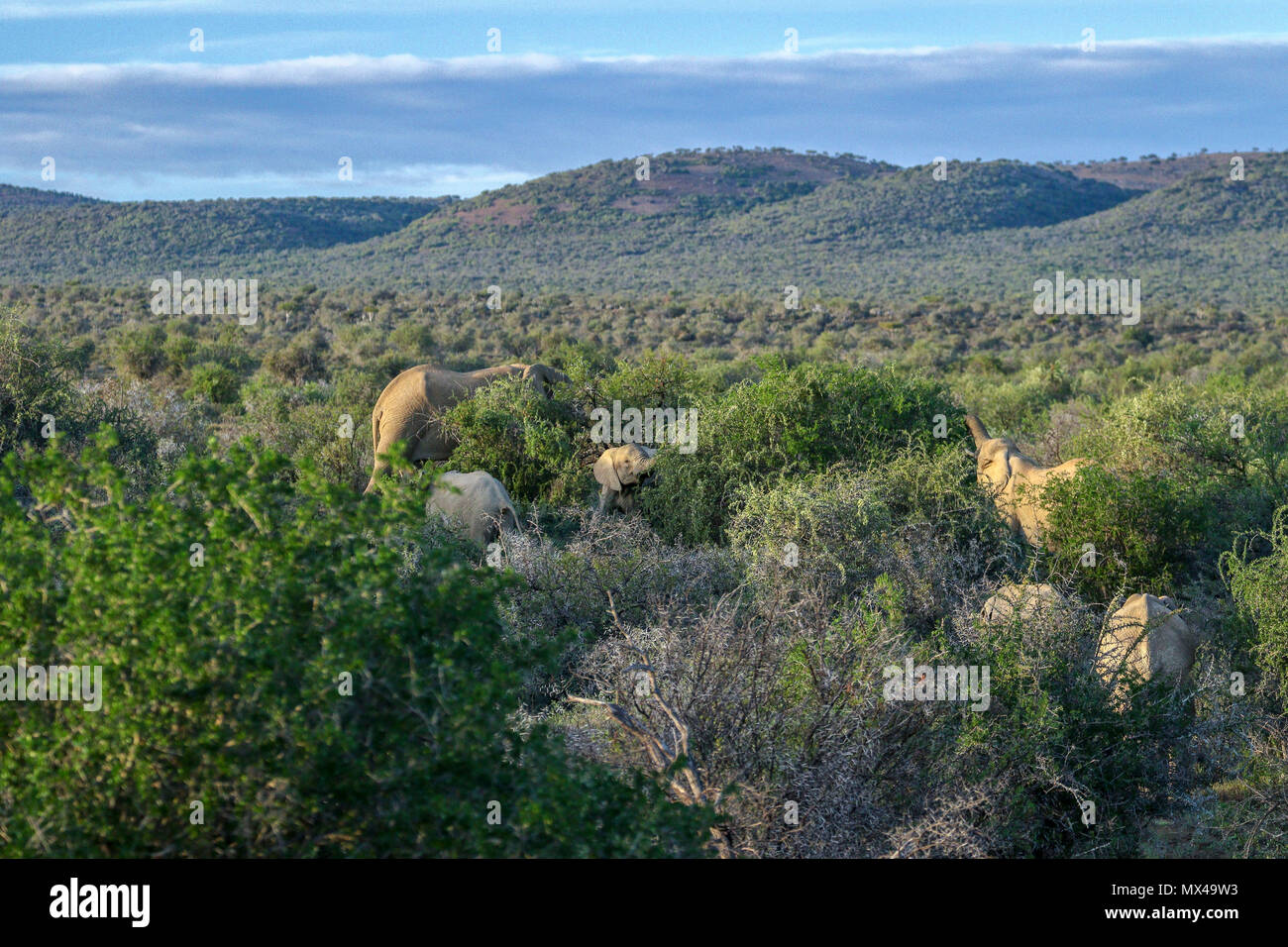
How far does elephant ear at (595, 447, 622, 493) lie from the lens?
409 inches

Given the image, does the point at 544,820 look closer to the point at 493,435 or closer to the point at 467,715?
the point at 467,715

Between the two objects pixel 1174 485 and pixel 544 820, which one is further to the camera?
pixel 1174 485

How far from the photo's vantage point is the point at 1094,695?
5.34 meters

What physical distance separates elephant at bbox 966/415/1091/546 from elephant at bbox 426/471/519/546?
3.98 metres

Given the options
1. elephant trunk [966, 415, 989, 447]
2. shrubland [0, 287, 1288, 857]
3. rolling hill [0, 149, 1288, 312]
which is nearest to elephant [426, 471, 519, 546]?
shrubland [0, 287, 1288, 857]

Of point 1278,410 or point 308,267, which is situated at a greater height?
point 308,267

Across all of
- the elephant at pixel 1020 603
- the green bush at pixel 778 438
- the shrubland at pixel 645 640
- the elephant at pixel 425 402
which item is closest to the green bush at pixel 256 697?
the shrubland at pixel 645 640

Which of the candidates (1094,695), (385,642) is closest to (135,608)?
→ (385,642)

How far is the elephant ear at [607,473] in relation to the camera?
34.1 ft

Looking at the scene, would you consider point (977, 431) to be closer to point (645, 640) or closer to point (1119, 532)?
point (1119, 532)

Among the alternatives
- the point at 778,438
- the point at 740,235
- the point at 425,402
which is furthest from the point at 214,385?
the point at 740,235

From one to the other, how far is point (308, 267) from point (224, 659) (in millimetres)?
63288

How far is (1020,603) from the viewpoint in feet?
19.3

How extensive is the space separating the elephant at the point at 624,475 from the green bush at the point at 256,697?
6.85 metres
